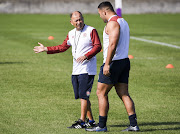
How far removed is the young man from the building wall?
41202 millimetres

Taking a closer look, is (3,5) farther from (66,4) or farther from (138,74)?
(138,74)

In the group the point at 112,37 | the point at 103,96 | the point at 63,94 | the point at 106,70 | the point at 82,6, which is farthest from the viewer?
the point at 82,6

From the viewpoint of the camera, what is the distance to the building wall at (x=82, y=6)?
159 ft

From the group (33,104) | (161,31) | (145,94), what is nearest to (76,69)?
(33,104)

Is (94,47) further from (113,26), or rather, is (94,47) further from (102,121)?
(102,121)

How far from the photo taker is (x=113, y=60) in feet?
25.2

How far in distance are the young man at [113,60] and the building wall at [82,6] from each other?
41202 mm

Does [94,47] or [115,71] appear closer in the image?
[115,71]

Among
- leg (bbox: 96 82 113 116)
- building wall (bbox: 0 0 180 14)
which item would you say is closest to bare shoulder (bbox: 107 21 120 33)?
leg (bbox: 96 82 113 116)

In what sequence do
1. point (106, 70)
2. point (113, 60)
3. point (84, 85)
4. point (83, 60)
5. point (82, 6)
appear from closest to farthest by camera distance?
point (106, 70)
point (113, 60)
point (83, 60)
point (84, 85)
point (82, 6)

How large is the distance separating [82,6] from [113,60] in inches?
1641

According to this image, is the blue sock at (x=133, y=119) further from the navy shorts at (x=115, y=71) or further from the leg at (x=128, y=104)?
the navy shorts at (x=115, y=71)

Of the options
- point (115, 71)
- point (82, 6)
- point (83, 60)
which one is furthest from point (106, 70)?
point (82, 6)

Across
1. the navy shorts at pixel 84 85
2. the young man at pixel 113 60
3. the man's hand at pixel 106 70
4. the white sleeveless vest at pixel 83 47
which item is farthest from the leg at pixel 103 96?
the white sleeveless vest at pixel 83 47
